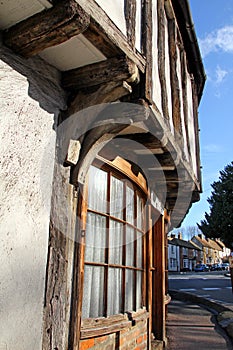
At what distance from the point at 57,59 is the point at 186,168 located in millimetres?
A: 2503

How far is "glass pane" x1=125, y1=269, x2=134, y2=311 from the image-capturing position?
3527 millimetres

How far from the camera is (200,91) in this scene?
22.2 ft

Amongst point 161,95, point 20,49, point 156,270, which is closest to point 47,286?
point 20,49

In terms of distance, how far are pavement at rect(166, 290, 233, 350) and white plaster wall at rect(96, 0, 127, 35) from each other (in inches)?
169

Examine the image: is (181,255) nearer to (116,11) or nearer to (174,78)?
(174,78)

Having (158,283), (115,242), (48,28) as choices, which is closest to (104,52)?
(48,28)

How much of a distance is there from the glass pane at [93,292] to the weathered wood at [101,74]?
1576 millimetres

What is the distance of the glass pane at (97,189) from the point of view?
10.0 feet

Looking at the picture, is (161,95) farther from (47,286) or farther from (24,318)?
(24,318)

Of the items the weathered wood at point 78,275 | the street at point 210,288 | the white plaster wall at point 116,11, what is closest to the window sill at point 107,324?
the weathered wood at point 78,275

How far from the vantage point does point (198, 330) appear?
18.7ft

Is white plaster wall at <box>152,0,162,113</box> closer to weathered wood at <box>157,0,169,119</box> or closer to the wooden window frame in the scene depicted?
weathered wood at <box>157,0,169,119</box>

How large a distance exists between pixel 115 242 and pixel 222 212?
17.0 metres

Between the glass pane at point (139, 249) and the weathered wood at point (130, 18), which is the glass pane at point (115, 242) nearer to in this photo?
the glass pane at point (139, 249)
